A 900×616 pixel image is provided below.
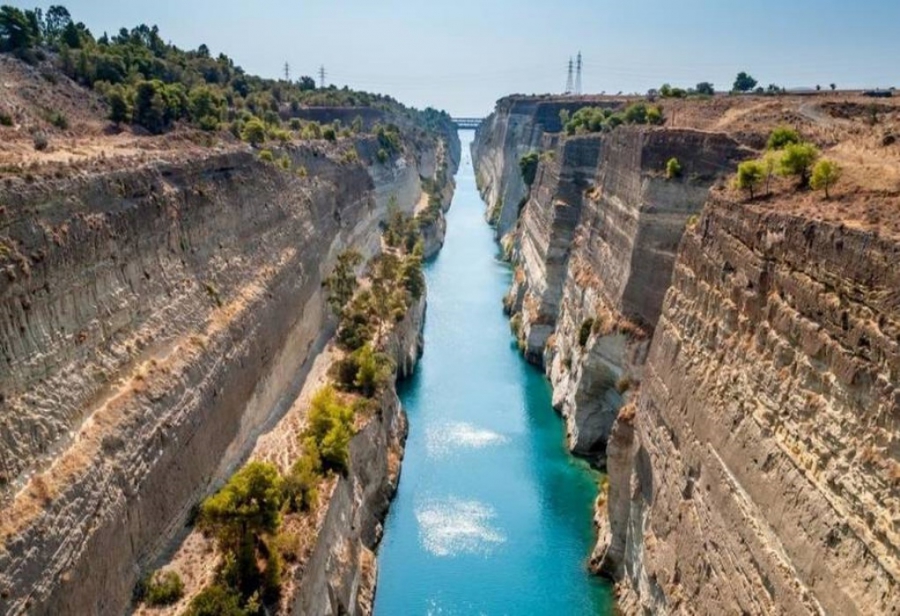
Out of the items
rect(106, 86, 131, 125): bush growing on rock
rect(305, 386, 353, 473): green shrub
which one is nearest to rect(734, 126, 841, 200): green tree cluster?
rect(305, 386, 353, 473): green shrub

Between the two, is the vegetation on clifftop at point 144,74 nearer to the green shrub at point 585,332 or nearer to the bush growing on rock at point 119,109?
the bush growing on rock at point 119,109

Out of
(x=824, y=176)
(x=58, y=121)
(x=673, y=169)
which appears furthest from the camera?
(x=58, y=121)

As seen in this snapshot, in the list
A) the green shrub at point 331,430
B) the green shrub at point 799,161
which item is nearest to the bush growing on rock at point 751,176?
the green shrub at point 799,161

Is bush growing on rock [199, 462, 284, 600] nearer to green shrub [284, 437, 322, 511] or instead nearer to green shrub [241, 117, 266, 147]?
green shrub [284, 437, 322, 511]

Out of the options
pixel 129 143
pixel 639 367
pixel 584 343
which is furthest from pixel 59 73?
pixel 639 367

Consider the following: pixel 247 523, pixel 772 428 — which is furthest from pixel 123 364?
pixel 772 428

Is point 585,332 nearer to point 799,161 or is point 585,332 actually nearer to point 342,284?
point 342,284
